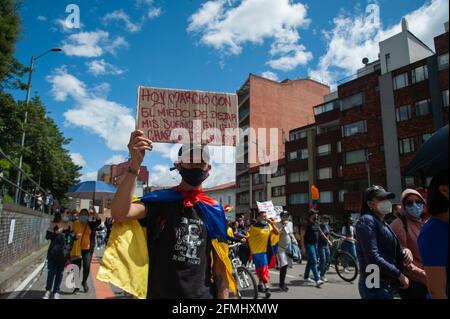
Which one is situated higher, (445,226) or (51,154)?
(51,154)

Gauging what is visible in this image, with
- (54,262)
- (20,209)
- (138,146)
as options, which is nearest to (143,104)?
(138,146)

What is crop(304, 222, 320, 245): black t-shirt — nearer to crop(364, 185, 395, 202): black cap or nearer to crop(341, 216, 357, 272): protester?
crop(341, 216, 357, 272): protester

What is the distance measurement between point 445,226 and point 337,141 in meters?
40.7

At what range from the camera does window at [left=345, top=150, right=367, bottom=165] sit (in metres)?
35.7

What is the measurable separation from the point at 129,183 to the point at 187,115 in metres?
1.57

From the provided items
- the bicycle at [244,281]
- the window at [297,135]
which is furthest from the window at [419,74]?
the bicycle at [244,281]

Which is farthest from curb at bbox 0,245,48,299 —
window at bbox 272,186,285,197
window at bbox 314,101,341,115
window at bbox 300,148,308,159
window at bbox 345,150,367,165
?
window at bbox 272,186,285,197

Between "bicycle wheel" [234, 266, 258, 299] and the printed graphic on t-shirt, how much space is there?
5.14 meters

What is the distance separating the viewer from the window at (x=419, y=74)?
30156 millimetres

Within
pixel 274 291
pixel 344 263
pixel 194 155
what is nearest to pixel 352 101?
pixel 344 263

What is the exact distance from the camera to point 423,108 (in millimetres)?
30125

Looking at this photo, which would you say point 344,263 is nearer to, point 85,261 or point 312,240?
point 312,240

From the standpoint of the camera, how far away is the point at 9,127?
68.0 ft
